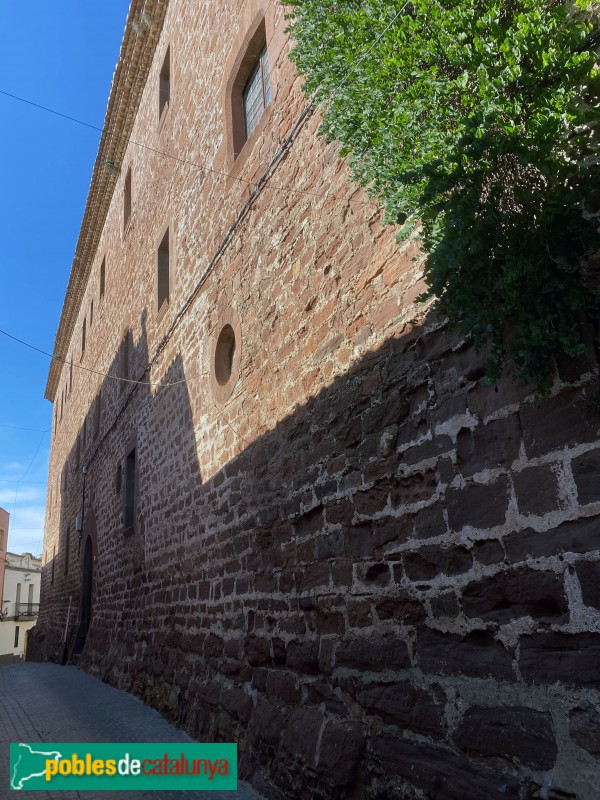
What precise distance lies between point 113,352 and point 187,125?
5.15 meters

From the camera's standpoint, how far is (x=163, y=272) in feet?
27.2

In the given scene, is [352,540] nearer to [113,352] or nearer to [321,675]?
[321,675]

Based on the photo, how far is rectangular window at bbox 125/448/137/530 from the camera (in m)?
8.77

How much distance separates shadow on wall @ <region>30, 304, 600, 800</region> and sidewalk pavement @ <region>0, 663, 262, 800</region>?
0.43 meters

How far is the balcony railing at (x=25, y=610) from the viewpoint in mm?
36938

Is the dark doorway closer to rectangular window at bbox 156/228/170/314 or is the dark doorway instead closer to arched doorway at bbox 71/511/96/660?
arched doorway at bbox 71/511/96/660

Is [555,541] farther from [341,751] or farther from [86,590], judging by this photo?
[86,590]

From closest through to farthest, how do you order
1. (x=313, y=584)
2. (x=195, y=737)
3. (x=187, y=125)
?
1. (x=313, y=584)
2. (x=195, y=737)
3. (x=187, y=125)

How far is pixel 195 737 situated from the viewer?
490cm

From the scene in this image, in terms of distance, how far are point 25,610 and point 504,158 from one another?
142ft

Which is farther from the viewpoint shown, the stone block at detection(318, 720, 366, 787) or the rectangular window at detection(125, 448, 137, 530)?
the rectangular window at detection(125, 448, 137, 530)

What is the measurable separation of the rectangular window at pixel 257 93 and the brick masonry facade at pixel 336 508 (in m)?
0.20

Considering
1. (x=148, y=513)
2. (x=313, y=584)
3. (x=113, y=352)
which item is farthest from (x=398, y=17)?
(x=113, y=352)

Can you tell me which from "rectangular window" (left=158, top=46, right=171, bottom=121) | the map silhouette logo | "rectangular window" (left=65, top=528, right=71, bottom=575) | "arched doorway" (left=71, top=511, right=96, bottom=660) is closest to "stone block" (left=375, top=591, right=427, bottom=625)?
the map silhouette logo
